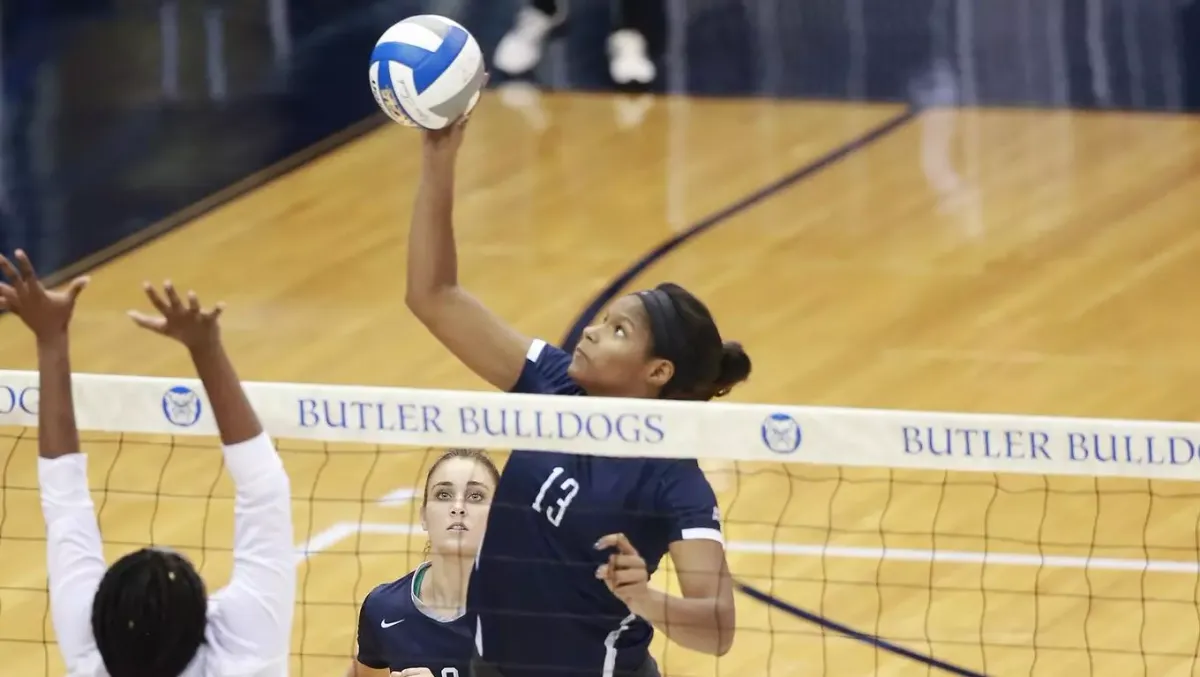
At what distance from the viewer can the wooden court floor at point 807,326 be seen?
295 inches

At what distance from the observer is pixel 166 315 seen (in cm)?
394

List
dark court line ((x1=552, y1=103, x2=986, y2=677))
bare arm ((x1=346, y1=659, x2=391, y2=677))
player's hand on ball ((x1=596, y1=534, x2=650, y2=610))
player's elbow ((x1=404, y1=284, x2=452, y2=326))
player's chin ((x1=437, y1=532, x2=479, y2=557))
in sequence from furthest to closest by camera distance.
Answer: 1. dark court line ((x1=552, y1=103, x2=986, y2=677))
2. bare arm ((x1=346, y1=659, x2=391, y2=677))
3. player's chin ((x1=437, y1=532, x2=479, y2=557))
4. player's elbow ((x1=404, y1=284, x2=452, y2=326))
5. player's hand on ball ((x1=596, y1=534, x2=650, y2=610))

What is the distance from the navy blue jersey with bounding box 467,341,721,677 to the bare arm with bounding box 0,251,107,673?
3.90 ft

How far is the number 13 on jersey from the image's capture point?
4898 millimetres

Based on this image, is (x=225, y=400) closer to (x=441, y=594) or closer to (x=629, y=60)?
(x=441, y=594)

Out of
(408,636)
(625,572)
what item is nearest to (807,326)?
(408,636)

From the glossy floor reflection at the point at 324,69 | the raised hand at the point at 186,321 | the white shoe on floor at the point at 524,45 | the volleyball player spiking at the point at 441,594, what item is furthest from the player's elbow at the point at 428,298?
the white shoe on floor at the point at 524,45

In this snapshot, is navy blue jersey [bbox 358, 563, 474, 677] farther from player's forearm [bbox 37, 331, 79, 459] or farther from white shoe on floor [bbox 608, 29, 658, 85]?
white shoe on floor [bbox 608, 29, 658, 85]

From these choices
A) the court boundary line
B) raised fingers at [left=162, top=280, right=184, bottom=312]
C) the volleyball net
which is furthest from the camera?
the court boundary line

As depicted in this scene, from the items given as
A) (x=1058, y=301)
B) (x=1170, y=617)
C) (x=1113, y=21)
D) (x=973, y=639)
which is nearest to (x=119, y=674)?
(x=973, y=639)

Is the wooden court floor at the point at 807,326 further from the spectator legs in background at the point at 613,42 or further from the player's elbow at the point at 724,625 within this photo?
the player's elbow at the point at 724,625

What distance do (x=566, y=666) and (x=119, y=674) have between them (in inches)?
58.4

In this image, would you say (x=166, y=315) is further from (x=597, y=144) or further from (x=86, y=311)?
(x=597, y=144)

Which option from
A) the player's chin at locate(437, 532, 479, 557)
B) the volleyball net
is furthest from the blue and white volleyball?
the player's chin at locate(437, 532, 479, 557)
